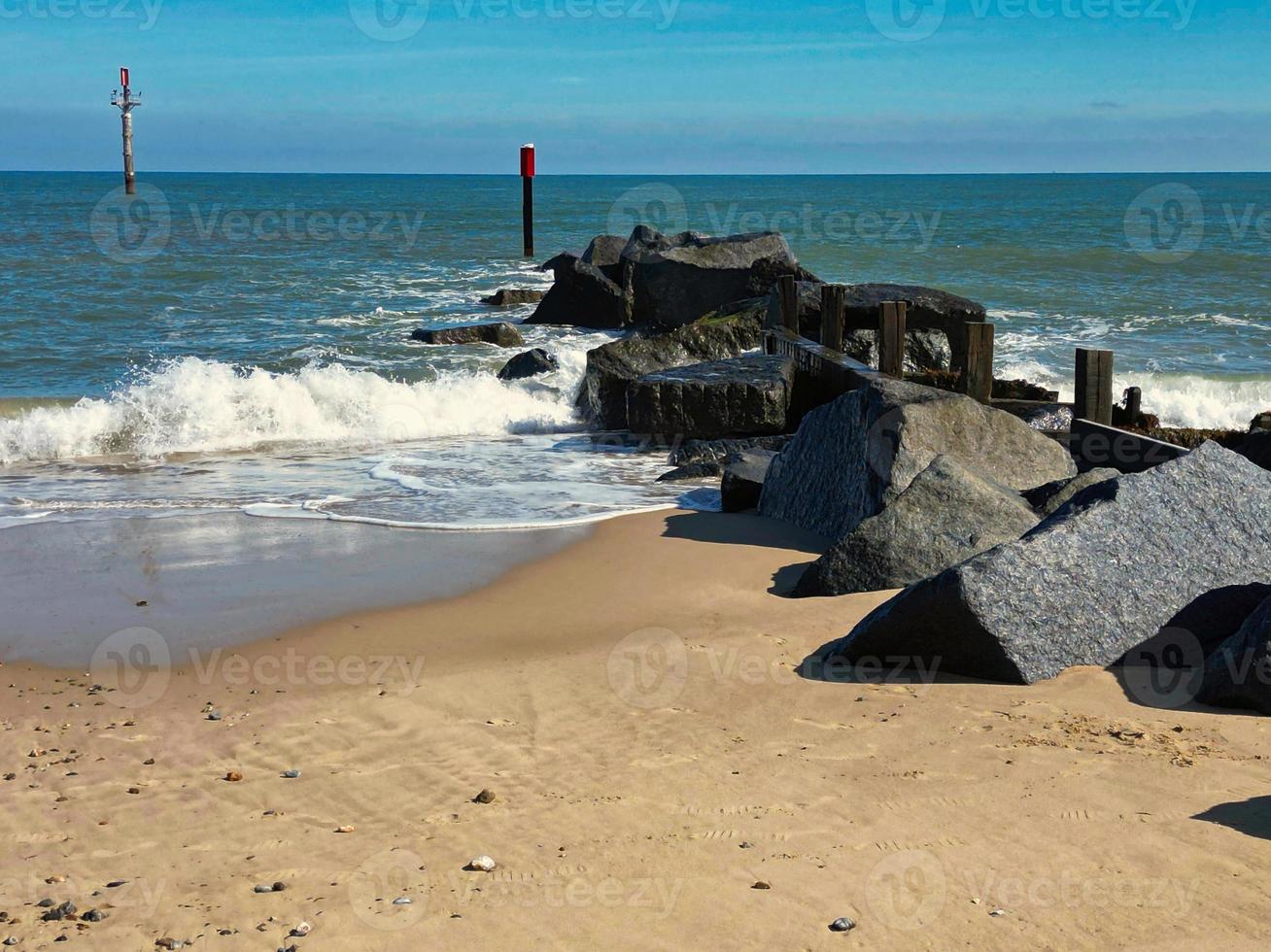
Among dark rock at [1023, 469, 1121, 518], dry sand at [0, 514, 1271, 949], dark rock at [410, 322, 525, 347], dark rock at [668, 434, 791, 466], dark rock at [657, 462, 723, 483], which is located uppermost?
dark rock at [410, 322, 525, 347]

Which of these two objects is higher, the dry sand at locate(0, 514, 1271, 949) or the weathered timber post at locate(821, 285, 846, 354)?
the weathered timber post at locate(821, 285, 846, 354)

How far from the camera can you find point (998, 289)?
29.6 metres

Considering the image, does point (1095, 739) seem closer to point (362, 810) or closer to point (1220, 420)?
point (362, 810)

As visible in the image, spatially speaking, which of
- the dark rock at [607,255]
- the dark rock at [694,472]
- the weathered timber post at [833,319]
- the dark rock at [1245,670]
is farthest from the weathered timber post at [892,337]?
the dark rock at [607,255]

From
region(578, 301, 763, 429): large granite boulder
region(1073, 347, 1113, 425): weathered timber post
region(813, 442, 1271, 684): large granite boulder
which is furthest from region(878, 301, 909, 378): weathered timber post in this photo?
region(813, 442, 1271, 684): large granite boulder

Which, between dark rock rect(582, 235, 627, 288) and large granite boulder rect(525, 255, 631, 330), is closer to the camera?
large granite boulder rect(525, 255, 631, 330)

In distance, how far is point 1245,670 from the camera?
475 cm

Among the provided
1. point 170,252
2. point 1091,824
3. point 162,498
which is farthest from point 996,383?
point 170,252

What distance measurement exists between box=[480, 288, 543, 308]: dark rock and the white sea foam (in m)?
10.9

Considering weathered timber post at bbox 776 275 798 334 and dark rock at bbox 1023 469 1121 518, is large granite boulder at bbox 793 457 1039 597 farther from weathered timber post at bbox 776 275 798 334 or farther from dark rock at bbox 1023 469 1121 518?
weathered timber post at bbox 776 275 798 334

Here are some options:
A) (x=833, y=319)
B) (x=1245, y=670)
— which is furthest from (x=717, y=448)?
(x=1245, y=670)

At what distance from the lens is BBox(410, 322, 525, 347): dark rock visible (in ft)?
64.4

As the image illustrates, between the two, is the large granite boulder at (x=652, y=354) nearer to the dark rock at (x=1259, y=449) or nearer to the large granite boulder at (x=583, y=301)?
the dark rock at (x=1259, y=449)

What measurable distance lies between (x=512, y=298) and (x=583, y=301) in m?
3.69
